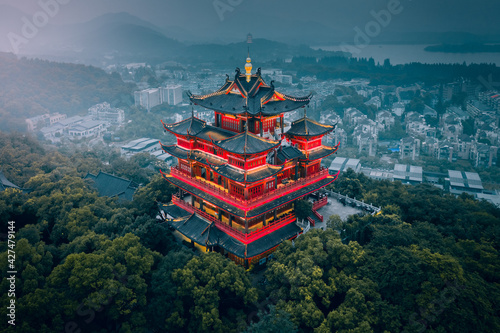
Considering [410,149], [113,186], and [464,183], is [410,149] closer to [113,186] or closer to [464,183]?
[464,183]

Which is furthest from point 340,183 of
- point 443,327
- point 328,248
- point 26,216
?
point 26,216

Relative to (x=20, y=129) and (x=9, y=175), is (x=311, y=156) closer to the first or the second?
(x=9, y=175)

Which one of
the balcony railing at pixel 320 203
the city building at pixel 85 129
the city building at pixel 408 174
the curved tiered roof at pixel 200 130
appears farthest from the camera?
the city building at pixel 85 129

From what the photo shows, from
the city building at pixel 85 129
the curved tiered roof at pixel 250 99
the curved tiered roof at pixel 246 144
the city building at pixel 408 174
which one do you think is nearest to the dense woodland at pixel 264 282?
the curved tiered roof at pixel 246 144

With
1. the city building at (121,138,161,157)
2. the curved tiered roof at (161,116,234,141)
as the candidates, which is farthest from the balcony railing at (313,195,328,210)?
the city building at (121,138,161,157)

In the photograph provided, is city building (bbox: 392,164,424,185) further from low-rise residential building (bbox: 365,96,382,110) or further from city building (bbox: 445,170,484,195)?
low-rise residential building (bbox: 365,96,382,110)

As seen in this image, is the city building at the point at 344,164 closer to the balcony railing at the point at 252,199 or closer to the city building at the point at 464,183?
the city building at the point at 464,183
